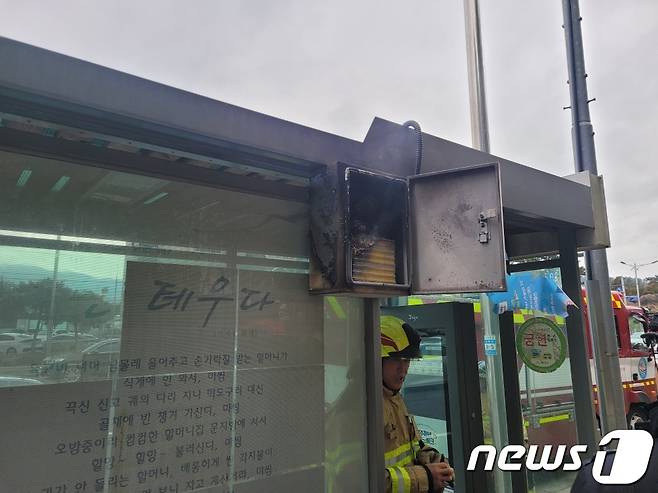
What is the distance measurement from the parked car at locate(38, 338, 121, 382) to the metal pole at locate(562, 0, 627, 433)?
3886mm

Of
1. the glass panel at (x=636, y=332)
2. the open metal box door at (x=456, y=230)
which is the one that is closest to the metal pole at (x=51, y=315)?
the open metal box door at (x=456, y=230)

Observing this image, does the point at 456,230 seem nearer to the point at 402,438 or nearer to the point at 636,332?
the point at 402,438

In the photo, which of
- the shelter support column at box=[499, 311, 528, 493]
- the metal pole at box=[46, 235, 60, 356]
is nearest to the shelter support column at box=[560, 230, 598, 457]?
the shelter support column at box=[499, 311, 528, 493]

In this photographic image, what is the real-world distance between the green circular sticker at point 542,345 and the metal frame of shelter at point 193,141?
1.44 metres

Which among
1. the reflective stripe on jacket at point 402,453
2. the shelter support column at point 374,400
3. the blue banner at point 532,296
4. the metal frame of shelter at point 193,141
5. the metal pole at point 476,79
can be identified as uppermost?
the metal pole at point 476,79

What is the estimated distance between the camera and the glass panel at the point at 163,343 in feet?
5.22

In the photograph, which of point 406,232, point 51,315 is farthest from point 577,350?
point 51,315

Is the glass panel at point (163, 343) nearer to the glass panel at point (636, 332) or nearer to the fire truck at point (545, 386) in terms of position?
the fire truck at point (545, 386)

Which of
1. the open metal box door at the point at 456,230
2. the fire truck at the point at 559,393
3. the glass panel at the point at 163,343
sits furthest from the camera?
the fire truck at the point at 559,393

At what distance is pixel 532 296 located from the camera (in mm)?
3906

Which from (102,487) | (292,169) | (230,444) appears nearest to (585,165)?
(292,169)

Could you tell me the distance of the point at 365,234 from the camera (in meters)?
2.18

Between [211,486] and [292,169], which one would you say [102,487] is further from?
[292,169]

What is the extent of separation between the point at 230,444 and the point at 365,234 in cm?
105
